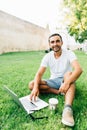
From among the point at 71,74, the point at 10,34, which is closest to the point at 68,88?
the point at 71,74

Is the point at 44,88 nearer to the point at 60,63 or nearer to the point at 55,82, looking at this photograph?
the point at 55,82

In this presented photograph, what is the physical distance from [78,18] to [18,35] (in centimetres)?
721

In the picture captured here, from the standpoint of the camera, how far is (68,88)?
9.71 ft

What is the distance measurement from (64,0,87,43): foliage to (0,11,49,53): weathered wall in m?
3.62

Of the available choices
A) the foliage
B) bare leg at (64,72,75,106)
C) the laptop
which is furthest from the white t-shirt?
the foliage

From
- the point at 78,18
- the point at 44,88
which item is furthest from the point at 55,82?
the point at 78,18

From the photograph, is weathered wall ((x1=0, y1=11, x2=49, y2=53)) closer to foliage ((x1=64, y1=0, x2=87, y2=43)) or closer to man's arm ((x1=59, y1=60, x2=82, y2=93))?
foliage ((x1=64, y1=0, x2=87, y2=43))

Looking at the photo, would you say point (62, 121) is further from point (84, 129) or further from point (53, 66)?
point (53, 66)

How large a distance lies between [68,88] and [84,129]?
710 millimetres

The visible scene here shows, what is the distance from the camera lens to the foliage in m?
20.3

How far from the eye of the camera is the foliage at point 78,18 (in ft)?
66.5

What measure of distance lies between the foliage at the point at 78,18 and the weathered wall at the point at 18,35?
→ 362cm

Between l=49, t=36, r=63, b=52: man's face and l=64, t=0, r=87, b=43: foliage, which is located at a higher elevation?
l=64, t=0, r=87, b=43: foliage

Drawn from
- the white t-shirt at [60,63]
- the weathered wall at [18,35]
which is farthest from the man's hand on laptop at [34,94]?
the weathered wall at [18,35]
